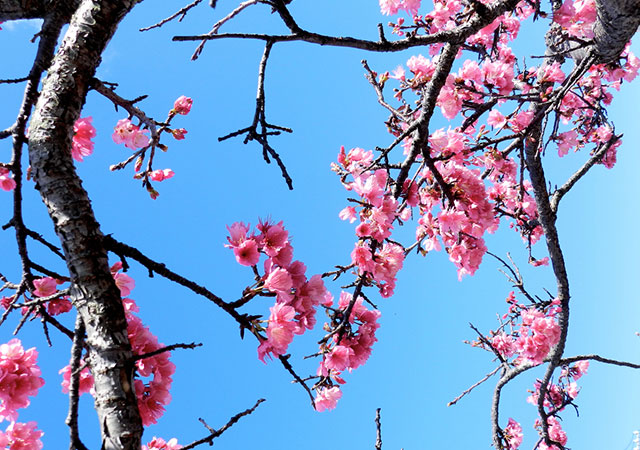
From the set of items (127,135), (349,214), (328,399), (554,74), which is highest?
(554,74)

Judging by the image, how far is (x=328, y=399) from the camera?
2291 millimetres

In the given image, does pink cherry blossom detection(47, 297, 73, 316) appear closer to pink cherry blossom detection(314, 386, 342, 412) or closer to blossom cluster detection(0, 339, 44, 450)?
blossom cluster detection(0, 339, 44, 450)

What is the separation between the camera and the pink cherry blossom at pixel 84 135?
7.68 ft

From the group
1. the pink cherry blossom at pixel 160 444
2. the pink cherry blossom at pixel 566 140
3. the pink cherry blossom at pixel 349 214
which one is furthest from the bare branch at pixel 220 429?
the pink cherry blossom at pixel 566 140

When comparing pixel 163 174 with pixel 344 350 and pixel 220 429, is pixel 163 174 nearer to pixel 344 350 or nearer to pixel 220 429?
pixel 344 350

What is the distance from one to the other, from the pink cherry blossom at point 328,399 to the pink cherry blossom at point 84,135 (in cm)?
176

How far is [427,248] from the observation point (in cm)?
314

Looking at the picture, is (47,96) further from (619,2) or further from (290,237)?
(619,2)

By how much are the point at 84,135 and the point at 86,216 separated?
1017 mm

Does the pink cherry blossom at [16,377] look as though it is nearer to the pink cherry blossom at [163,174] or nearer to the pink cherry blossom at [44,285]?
the pink cherry blossom at [44,285]

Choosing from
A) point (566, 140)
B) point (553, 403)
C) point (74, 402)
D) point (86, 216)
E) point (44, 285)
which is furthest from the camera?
point (553, 403)

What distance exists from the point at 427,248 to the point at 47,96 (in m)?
2.36

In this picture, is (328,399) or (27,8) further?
(328,399)

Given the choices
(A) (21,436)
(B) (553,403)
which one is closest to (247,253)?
(A) (21,436)
